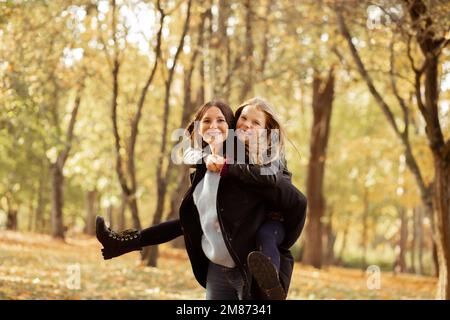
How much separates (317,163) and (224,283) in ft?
57.3

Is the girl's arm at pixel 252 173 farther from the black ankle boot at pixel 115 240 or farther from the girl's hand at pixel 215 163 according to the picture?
the black ankle boot at pixel 115 240

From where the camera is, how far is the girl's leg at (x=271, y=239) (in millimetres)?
3566

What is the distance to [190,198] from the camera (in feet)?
12.4

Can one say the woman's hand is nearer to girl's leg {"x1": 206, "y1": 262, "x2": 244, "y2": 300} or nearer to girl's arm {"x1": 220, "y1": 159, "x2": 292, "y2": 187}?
girl's arm {"x1": 220, "y1": 159, "x2": 292, "y2": 187}

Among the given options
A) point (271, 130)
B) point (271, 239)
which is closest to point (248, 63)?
point (271, 130)

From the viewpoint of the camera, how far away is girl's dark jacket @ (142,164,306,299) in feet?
11.7

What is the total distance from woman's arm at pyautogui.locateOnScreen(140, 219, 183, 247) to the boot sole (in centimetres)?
74

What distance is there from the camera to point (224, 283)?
3.71 m

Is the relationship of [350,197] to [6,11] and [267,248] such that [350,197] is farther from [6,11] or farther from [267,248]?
[267,248]

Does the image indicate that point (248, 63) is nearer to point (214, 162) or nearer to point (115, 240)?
point (115, 240)

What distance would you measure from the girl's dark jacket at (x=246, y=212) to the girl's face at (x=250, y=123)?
0.30m

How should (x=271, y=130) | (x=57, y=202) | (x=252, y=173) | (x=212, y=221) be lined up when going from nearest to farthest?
(x=252, y=173)
(x=212, y=221)
(x=271, y=130)
(x=57, y=202)

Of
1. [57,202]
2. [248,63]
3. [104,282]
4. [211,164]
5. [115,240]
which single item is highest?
[248,63]
